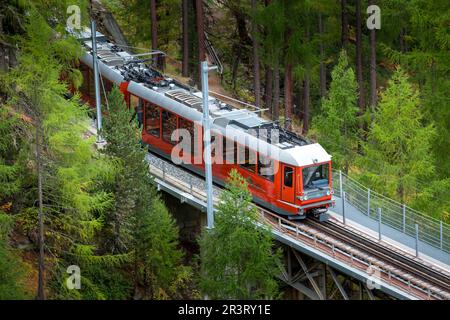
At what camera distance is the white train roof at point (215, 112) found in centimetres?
3234

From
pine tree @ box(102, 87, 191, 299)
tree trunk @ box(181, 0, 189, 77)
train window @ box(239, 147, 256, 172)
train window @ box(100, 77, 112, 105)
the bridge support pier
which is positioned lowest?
the bridge support pier

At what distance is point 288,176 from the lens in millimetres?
32188

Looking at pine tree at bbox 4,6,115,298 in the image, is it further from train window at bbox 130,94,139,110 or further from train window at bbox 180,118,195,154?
train window at bbox 130,94,139,110

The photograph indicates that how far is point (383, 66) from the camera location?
56.2 m

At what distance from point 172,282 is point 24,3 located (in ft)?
33.0

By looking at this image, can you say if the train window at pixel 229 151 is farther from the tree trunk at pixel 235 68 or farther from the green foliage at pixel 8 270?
the tree trunk at pixel 235 68

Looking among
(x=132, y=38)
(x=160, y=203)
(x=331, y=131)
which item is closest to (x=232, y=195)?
(x=160, y=203)

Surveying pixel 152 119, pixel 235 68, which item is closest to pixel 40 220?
pixel 152 119

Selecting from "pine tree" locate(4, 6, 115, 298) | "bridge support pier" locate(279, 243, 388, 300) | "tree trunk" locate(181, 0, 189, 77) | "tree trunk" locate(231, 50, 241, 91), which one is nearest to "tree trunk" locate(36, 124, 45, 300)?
"pine tree" locate(4, 6, 115, 298)

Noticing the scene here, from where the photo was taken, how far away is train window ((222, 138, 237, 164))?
110ft

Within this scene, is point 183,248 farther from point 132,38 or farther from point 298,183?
point 132,38

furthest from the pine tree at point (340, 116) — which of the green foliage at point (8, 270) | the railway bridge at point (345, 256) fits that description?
the green foliage at point (8, 270)

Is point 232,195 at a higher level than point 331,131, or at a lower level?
lower

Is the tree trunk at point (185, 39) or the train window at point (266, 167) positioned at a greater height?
the tree trunk at point (185, 39)
